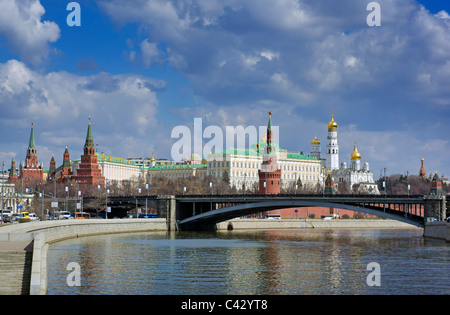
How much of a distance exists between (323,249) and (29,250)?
32.7 metres

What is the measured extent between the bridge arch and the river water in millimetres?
10917

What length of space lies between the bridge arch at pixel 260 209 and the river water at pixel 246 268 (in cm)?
1092

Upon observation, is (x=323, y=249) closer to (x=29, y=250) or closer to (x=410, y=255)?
(x=410, y=255)

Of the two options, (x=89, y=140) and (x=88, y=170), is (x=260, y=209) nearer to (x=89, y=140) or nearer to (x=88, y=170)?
(x=88, y=170)

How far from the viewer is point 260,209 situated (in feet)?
292

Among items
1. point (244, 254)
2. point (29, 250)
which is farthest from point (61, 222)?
point (29, 250)

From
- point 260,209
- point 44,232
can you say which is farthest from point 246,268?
point 260,209

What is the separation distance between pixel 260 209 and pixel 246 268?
46.1 meters

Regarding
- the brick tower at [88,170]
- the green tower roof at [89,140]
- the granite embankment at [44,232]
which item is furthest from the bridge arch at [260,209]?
the green tower roof at [89,140]

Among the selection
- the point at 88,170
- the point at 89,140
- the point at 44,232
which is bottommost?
the point at 44,232

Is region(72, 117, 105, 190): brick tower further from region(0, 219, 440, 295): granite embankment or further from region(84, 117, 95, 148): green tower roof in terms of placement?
region(0, 219, 440, 295): granite embankment

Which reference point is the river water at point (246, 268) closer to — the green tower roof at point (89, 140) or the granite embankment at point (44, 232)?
the granite embankment at point (44, 232)

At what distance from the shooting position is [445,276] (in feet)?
126
